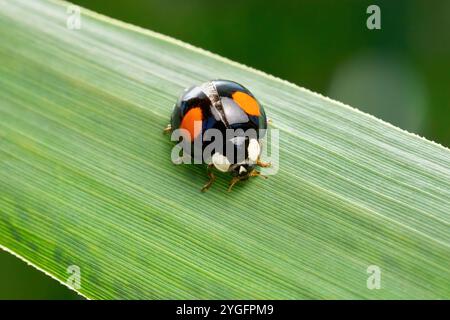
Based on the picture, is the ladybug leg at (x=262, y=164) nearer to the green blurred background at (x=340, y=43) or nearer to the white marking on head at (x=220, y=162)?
the white marking on head at (x=220, y=162)

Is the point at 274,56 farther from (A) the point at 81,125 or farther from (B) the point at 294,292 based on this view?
(B) the point at 294,292

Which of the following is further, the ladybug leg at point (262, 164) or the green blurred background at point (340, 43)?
the green blurred background at point (340, 43)

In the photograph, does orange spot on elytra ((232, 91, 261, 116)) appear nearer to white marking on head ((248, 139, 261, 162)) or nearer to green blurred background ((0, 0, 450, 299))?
white marking on head ((248, 139, 261, 162))

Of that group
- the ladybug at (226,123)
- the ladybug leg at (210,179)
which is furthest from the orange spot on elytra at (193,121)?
the ladybug leg at (210,179)

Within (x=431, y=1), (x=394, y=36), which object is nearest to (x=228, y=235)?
(x=394, y=36)

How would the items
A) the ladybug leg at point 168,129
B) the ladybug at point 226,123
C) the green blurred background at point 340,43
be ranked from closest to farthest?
the ladybug at point 226,123, the ladybug leg at point 168,129, the green blurred background at point 340,43

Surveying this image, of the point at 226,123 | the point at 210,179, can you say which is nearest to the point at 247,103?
the point at 226,123

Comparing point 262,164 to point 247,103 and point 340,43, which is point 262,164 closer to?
point 247,103
